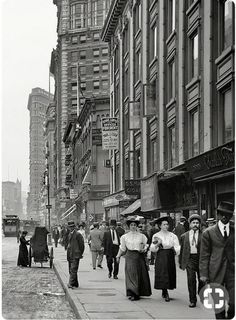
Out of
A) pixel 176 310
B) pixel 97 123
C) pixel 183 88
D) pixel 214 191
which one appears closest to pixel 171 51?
pixel 183 88

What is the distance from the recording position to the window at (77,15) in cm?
12800

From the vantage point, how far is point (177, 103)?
1103 inches

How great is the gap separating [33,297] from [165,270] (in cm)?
383

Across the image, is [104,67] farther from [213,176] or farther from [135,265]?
[135,265]

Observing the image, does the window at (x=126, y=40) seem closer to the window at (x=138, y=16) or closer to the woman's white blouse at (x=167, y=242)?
the window at (x=138, y=16)

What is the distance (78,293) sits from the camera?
49.9 ft

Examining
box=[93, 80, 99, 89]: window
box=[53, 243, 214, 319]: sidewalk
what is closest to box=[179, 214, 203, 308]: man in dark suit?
box=[53, 243, 214, 319]: sidewalk

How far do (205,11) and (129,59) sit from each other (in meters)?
19.1

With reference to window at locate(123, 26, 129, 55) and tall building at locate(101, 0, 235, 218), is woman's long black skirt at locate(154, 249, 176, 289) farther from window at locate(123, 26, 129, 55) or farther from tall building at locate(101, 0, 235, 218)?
window at locate(123, 26, 129, 55)

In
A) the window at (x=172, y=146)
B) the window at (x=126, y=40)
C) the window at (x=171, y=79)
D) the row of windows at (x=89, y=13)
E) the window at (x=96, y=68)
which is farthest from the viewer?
the row of windows at (x=89, y=13)

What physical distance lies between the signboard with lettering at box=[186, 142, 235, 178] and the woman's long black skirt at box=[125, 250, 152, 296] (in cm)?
644

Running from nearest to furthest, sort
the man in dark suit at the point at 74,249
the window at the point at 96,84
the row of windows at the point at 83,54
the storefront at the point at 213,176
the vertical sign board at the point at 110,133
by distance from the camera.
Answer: the man in dark suit at the point at 74,249, the storefront at the point at 213,176, the vertical sign board at the point at 110,133, the window at the point at 96,84, the row of windows at the point at 83,54

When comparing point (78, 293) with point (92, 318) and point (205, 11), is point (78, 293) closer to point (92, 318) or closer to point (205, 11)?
point (92, 318)

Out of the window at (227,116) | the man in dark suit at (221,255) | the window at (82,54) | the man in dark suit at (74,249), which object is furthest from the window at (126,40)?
the window at (82,54)
